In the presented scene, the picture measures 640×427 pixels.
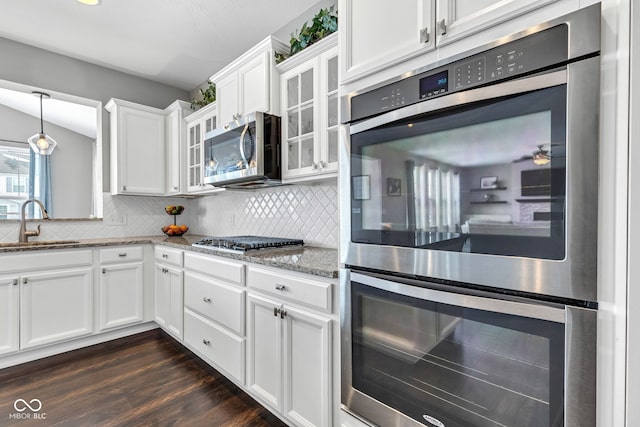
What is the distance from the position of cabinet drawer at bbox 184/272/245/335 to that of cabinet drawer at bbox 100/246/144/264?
82 centimetres

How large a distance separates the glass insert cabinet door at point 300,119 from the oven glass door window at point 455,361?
108cm

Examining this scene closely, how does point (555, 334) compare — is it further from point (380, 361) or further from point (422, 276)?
point (380, 361)

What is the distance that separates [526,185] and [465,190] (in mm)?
152

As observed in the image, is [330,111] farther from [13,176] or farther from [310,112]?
[13,176]

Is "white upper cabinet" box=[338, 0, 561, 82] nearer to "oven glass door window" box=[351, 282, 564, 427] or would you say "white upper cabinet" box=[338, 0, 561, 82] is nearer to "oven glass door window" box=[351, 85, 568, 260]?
"oven glass door window" box=[351, 85, 568, 260]

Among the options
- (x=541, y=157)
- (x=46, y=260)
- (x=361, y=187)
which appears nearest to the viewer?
(x=541, y=157)

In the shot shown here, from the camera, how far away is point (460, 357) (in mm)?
950

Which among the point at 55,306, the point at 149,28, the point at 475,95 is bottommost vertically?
Result: the point at 55,306

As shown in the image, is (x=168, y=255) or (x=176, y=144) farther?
(x=176, y=144)

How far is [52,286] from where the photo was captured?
2502 millimetres

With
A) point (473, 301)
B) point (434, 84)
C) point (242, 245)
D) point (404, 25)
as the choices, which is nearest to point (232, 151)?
point (242, 245)

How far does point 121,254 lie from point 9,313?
2.65 feet

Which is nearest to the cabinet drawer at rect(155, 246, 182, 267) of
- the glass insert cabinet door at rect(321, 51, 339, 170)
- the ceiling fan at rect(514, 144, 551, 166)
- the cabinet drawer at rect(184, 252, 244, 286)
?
the cabinet drawer at rect(184, 252, 244, 286)

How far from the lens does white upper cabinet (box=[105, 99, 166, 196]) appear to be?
3129mm
